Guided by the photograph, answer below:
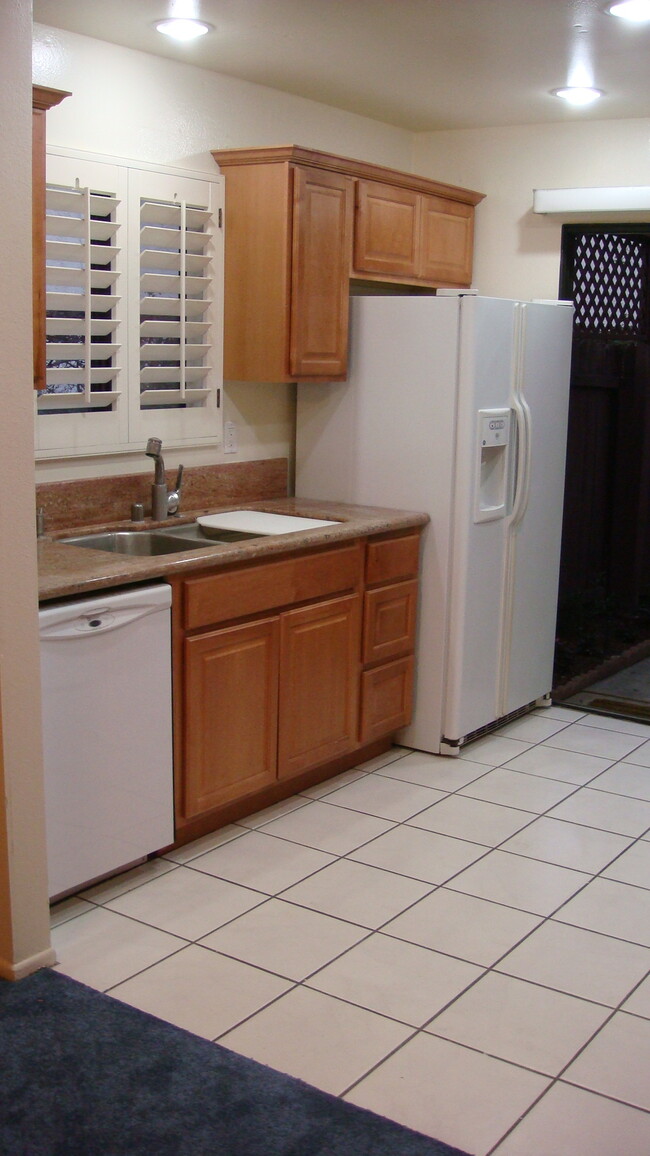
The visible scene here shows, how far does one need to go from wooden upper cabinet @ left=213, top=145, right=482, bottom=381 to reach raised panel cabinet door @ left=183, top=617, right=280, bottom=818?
3.52 ft

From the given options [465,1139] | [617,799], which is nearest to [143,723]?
[465,1139]

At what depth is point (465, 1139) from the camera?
6.97 ft

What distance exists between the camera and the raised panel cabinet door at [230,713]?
321 cm

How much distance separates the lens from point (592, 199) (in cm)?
452

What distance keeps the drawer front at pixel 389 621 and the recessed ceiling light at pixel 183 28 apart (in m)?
1.85

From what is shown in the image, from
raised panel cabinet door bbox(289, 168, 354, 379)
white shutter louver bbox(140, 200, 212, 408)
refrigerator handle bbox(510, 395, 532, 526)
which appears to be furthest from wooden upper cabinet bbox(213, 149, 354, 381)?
refrigerator handle bbox(510, 395, 532, 526)

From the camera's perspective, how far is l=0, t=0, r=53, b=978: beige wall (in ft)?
7.66

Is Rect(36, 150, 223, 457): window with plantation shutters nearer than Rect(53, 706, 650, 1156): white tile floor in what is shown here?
No

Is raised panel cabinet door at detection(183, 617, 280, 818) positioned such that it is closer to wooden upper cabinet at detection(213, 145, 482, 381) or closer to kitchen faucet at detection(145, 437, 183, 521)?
kitchen faucet at detection(145, 437, 183, 521)

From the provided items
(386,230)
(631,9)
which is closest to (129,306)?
(386,230)

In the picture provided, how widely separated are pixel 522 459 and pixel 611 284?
1.43m

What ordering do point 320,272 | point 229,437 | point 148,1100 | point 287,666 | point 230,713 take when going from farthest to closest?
1. point 229,437
2. point 320,272
3. point 287,666
4. point 230,713
5. point 148,1100

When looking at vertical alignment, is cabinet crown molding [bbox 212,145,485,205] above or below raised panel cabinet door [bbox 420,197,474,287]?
above

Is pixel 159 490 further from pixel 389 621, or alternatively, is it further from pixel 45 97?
pixel 45 97
